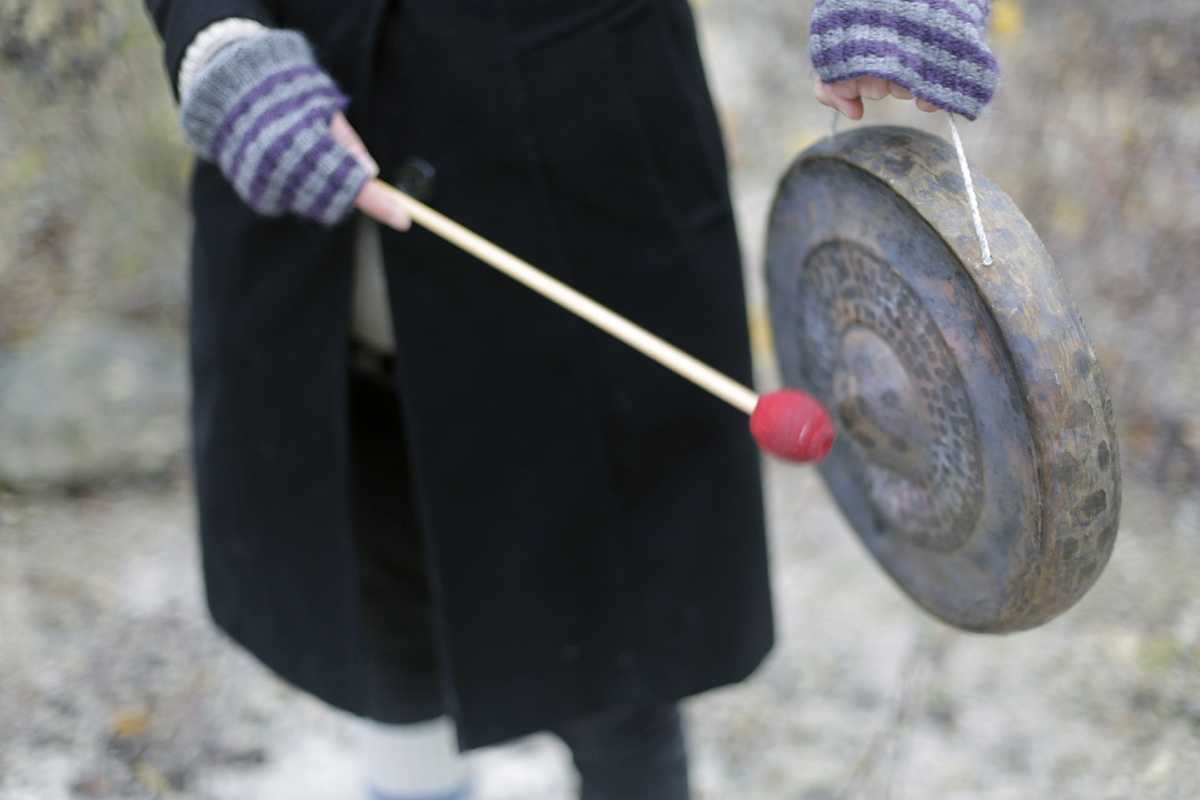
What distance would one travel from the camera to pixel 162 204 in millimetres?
2711

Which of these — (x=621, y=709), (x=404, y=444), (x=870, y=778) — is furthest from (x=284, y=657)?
(x=870, y=778)

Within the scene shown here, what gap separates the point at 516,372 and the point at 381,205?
240 mm

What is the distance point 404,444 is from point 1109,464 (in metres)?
0.77

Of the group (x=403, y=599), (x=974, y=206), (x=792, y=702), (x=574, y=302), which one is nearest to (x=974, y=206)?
(x=974, y=206)

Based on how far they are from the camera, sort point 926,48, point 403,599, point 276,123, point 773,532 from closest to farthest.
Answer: point 926,48 → point 276,123 → point 403,599 → point 773,532

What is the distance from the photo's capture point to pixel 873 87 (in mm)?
922

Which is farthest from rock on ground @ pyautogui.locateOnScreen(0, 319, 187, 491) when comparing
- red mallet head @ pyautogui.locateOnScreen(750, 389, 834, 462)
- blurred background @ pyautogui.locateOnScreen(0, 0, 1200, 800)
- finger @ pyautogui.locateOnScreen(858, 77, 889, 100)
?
finger @ pyautogui.locateOnScreen(858, 77, 889, 100)

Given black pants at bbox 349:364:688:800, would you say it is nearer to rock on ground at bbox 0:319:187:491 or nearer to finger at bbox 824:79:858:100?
finger at bbox 824:79:858:100

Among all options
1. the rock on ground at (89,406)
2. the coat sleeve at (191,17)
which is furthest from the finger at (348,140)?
the rock on ground at (89,406)

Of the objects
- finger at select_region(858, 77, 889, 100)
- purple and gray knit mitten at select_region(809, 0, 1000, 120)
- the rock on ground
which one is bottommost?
the rock on ground

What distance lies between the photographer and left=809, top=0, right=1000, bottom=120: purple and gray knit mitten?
849 millimetres

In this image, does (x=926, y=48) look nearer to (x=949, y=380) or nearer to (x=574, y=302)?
(x=949, y=380)

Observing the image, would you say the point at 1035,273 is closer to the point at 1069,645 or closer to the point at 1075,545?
the point at 1075,545

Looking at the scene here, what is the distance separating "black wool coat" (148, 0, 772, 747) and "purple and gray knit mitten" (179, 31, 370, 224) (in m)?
0.08
